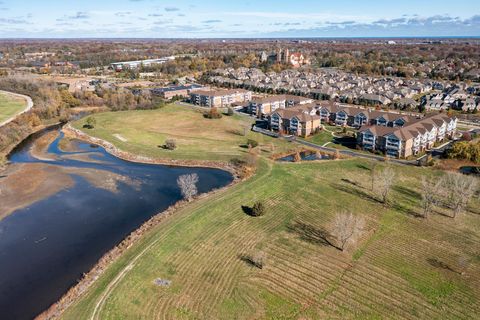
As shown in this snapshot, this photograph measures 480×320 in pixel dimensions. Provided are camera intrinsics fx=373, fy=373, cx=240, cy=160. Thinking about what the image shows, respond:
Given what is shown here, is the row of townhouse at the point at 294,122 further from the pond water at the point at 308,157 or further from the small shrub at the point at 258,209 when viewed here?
the small shrub at the point at 258,209

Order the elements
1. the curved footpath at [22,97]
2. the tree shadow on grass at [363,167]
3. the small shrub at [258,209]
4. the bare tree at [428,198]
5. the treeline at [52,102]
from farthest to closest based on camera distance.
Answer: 1. the curved footpath at [22,97]
2. the treeline at [52,102]
3. the tree shadow on grass at [363,167]
4. the small shrub at [258,209]
5. the bare tree at [428,198]

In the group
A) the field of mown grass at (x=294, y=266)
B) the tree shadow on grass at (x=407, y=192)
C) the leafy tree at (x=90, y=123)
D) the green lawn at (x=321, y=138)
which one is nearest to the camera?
the field of mown grass at (x=294, y=266)

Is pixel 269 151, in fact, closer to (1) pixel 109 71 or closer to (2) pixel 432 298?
(2) pixel 432 298

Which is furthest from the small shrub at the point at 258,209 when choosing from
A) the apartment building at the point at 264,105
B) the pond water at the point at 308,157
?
the apartment building at the point at 264,105

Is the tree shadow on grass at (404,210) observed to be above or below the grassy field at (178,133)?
below

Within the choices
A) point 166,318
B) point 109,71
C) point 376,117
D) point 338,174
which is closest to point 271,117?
point 376,117

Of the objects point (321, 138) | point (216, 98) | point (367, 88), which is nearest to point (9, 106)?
point (216, 98)

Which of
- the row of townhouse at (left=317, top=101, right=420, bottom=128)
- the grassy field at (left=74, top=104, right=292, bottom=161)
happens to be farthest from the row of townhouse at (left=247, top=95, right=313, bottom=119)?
the row of townhouse at (left=317, top=101, right=420, bottom=128)
